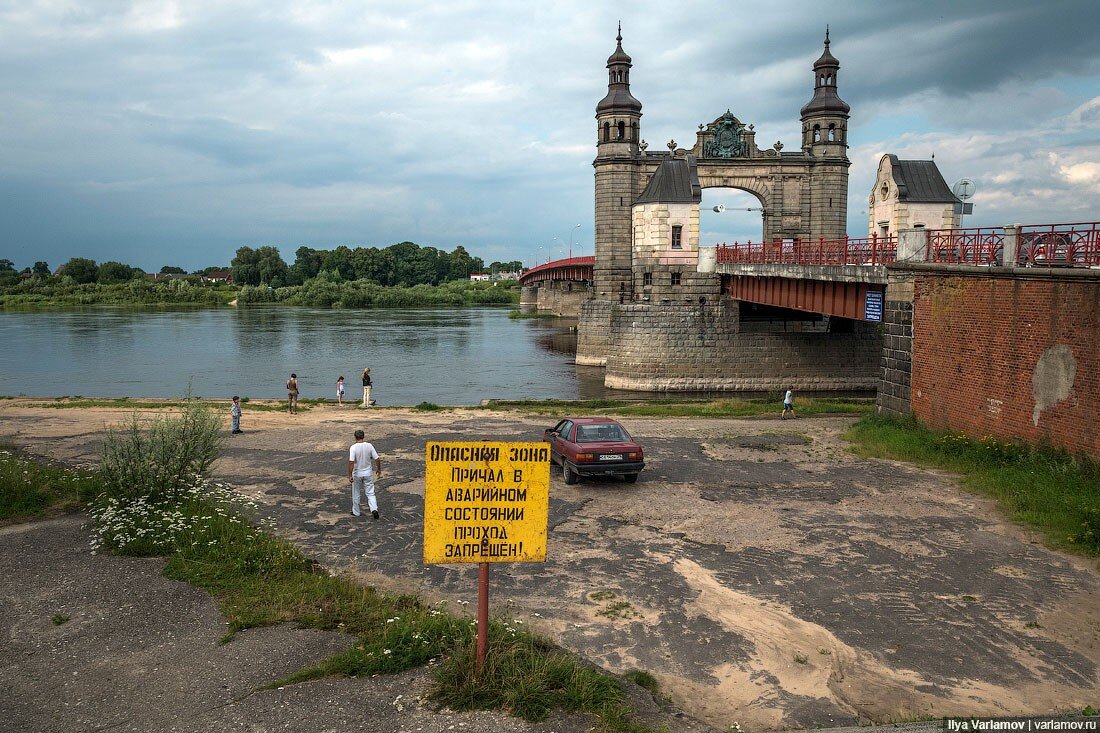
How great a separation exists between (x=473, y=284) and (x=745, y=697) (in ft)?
633

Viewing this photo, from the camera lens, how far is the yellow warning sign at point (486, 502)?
269 inches

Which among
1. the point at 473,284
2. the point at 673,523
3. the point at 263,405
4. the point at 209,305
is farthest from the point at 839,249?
the point at 473,284

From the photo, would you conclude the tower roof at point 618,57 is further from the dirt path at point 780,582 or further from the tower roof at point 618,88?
the dirt path at point 780,582

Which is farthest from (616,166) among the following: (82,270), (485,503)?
(82,270)

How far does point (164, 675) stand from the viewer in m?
7.49

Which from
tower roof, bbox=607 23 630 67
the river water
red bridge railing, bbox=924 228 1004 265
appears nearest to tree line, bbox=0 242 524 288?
the river water

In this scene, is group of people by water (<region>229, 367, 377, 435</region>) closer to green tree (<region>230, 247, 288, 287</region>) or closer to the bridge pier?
the bridge pier

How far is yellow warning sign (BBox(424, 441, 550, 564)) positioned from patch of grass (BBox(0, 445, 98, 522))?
9.19 m

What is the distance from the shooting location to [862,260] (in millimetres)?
27562

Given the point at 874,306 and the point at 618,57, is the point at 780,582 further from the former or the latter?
the point at 618,57

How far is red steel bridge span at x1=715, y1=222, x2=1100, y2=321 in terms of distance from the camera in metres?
16.6

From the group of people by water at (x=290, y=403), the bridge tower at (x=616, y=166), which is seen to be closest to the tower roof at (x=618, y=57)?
the bridge tower at (x=616, y=166)

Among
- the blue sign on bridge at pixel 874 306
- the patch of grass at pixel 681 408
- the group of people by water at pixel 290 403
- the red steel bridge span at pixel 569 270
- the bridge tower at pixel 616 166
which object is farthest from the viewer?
the red steel bridge span at pixel 569 270

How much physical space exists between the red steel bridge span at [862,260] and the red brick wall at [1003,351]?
28.0 inches
